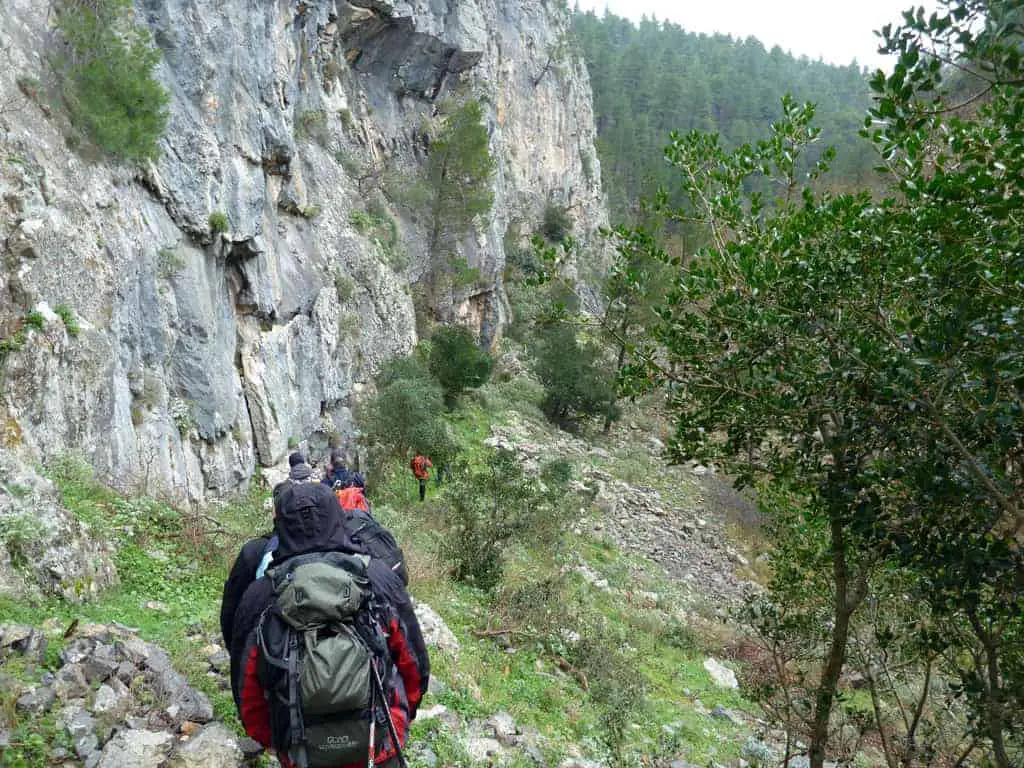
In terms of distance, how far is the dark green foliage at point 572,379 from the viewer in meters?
24.7

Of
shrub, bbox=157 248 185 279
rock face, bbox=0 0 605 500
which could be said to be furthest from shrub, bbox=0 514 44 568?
shrub, bbox=157 248 185 279

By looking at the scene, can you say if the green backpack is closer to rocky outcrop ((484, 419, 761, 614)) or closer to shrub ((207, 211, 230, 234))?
shrub ((207, 211, 230, 234))

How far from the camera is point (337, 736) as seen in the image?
2.60 meters

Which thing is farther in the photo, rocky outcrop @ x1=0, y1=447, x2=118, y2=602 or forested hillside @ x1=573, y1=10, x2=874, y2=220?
forested hillside @ x1=573, y1=10, x2=874, y2=220

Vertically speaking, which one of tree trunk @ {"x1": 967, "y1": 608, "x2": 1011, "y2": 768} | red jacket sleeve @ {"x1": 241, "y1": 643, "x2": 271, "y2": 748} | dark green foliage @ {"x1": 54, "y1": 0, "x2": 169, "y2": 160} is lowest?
red jacket sleeve @ {"x1": 241, "y1": 643, "x2": 271, "y2": 748}

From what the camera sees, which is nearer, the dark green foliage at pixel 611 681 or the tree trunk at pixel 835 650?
the tree trunk at pixel 835 650

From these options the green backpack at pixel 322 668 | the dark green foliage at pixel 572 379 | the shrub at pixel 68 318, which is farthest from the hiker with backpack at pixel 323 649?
the dark green foliage at pixel 572 379

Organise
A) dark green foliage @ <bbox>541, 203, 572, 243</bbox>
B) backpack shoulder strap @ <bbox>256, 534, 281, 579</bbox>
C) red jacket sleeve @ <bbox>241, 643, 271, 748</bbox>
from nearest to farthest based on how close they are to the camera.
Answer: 1. red jacket sleeve @ <bbox>241, 643, 271, 748</bbox>
2. backpack shoulder strap @ <bbox>256, 534, 281, 579</bbox>
3. dark green foliage @ <bbox>541, 203, 572, 243</bbox>

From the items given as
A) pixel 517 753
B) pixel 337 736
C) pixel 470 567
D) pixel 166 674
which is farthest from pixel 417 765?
pixel 470 567

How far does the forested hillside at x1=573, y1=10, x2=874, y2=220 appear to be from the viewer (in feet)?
179

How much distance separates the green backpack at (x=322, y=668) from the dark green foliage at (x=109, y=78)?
888 cm

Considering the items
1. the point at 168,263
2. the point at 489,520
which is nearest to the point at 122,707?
the point at 489,520

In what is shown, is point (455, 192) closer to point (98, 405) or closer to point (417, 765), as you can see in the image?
point (98, 405)

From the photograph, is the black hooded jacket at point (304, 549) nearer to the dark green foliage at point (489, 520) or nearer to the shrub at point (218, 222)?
the dark green foliage at point (489, 520)
